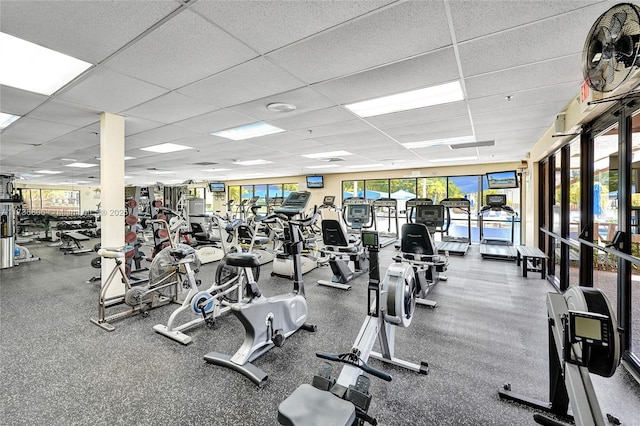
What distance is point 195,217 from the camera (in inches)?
275

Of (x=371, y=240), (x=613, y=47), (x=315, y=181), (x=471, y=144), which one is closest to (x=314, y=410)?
(x=371, y=240)

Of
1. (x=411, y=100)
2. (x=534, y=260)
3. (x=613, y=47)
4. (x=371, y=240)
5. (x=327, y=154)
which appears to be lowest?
(x=534, y=260)

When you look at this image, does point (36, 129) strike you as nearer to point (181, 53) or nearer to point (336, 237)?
point (181, 53)

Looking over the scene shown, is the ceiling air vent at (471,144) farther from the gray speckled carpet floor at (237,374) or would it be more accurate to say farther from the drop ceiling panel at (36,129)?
the drop ceiling panel at (36,129)

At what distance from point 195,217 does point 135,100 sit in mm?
4144

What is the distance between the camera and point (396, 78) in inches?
104

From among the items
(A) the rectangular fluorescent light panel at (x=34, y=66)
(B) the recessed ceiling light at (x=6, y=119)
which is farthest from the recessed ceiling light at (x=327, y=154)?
(B) the recessed ceiling light at (x=6, y=119)

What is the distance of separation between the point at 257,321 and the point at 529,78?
132 inches

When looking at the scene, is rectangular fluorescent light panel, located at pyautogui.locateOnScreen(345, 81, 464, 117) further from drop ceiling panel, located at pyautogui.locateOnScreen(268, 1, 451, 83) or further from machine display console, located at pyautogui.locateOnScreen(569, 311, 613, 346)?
machine display console, located at pyautogui.locateOnScreen(569, 311, 613, 346)

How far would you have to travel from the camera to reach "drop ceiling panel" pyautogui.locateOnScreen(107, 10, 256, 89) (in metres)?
1.89

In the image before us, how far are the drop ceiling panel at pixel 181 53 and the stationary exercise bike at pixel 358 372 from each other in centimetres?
186

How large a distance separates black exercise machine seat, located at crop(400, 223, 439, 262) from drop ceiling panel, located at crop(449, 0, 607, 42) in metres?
2.44

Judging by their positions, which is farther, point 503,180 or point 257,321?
point 503,180

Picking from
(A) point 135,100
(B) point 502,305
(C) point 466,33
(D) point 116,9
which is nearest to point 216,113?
(A) point 135,100
